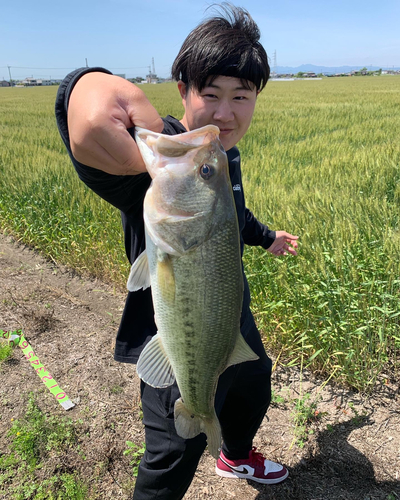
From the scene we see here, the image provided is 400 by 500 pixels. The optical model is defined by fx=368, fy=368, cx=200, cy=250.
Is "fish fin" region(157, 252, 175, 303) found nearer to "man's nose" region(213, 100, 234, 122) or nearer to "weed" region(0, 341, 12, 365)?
"man's nose" region(213, 100, 234, 122)

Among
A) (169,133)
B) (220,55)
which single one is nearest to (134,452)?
(169,133)

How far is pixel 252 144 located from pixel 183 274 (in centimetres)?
941

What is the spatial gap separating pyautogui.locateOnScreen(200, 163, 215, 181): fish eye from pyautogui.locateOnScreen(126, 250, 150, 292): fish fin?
1.21 feet

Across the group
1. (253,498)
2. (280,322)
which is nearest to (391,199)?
(280,322)

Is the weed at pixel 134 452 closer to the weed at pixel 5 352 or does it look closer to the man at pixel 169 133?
the man at pixel 169 133

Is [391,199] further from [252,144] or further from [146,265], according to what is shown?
[252,144]

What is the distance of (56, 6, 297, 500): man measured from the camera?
1.13 metres

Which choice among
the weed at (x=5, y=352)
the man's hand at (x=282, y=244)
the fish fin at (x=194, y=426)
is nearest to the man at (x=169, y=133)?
the fish fin at (x=194, y=426)

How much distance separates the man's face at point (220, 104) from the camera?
5.87ft

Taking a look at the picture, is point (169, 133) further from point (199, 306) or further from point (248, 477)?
point (248, 477)

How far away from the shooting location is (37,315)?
3920 mm

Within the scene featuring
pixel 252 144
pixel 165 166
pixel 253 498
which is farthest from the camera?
pixel 252 144

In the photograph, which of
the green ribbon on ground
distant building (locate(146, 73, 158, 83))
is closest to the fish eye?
the green ribbon on ground

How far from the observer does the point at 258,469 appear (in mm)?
2438
